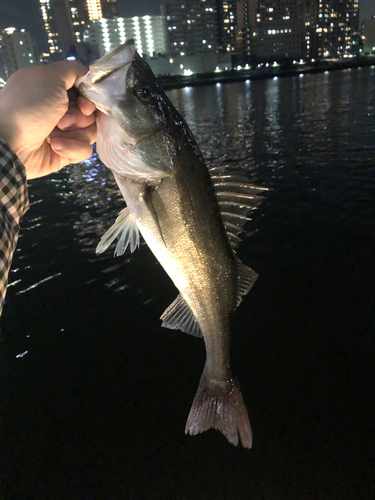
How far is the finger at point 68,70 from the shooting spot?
209 centimetres

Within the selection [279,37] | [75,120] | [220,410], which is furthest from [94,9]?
[220,410]

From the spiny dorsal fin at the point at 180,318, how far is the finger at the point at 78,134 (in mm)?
1468

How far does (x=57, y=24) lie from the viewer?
141375mm

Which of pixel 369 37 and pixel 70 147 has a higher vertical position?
pixel 369 37

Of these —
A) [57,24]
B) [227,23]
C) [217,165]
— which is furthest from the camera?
[227,23]

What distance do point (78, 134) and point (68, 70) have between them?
50 centimetres

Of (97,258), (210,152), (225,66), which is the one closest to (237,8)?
(225,66)

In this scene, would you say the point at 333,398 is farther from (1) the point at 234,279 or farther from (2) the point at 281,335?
(1) the point at 234,279

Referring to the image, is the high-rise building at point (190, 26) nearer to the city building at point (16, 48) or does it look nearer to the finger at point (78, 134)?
the city building at point (16, 48)

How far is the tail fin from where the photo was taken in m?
2.53

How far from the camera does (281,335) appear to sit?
5.59 m

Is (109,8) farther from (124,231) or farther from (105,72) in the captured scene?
(124,231)

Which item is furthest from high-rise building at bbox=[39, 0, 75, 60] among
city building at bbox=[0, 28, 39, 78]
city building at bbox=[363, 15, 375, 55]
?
city building at bbox=[363, 15, 375, 55]

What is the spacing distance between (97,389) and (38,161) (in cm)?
367
